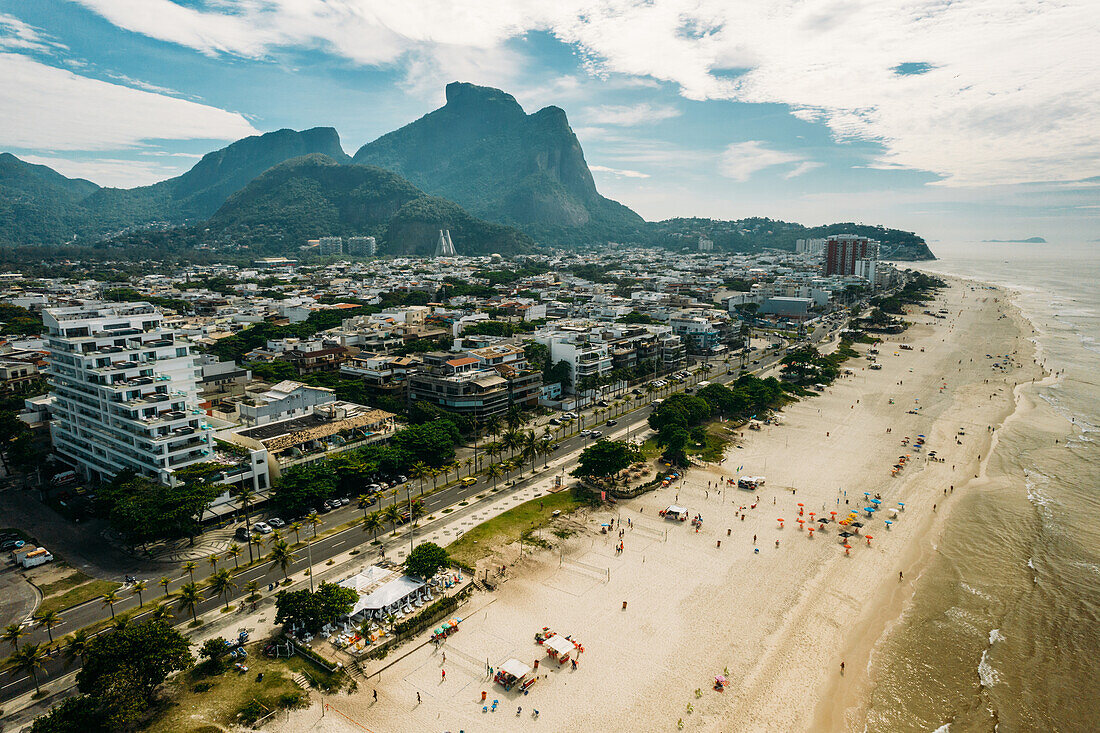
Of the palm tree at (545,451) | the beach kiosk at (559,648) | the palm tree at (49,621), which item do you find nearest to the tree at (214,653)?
the palm tree at (49,621)

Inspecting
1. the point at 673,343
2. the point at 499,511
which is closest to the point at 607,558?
the point at 499,511

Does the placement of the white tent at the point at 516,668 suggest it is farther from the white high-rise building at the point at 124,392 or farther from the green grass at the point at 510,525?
the white high-rise building at the point at 124,392

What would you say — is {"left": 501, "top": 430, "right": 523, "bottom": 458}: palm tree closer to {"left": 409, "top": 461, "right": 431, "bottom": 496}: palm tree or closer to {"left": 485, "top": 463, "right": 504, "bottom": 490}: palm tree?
{"left": 485, "top": 463, "right": 504, "bottom": 490}: palm tree

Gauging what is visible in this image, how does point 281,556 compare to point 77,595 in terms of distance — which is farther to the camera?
point 281,556

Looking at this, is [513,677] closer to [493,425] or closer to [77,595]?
[77,595]

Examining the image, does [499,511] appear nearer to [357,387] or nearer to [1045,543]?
[357,387]

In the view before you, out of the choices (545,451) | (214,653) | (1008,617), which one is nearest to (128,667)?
(214,653)

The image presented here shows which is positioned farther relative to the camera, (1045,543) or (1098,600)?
(1045,543)
